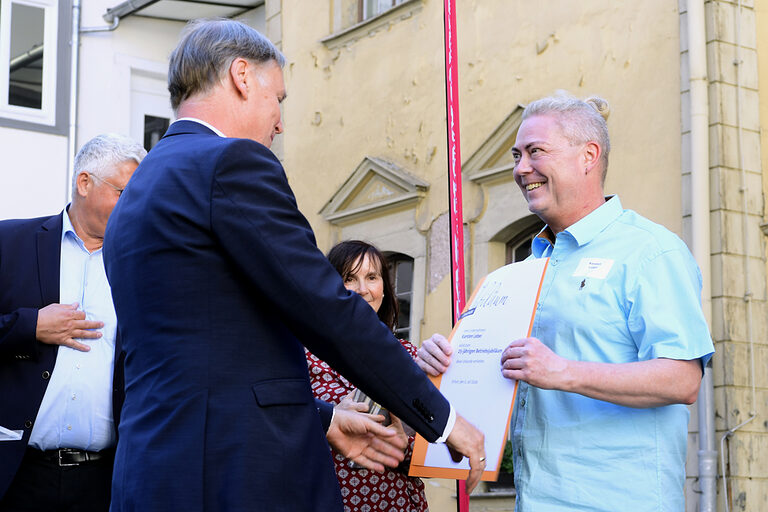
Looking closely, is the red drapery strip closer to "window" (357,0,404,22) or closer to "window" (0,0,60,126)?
"window" (357,0,404,22)

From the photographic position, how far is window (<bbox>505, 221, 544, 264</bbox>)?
9812mm

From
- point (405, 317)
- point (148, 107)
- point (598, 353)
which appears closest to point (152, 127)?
point (148, 107)

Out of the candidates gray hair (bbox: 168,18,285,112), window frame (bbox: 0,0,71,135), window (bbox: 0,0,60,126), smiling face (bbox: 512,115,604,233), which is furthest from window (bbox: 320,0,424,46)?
gray hair (bbox: 168,18,285,112)

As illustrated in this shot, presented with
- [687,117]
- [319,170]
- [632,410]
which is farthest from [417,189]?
[632,410]

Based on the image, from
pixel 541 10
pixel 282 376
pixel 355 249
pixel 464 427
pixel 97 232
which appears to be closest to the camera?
pixel 282 376

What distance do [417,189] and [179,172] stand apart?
8123 mm

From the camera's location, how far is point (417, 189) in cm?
1070

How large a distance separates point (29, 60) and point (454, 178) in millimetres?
10014

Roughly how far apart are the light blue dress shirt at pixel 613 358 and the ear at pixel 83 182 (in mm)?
1971

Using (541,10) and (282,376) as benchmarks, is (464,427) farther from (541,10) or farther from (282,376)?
(541,10)

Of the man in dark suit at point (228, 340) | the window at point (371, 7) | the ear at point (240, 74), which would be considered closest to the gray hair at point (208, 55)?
the ear at point (240, 74)

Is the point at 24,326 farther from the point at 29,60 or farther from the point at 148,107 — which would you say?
the point at 148,107

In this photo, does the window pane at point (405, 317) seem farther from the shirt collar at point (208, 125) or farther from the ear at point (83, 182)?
the shirt collar at point (208, 125)

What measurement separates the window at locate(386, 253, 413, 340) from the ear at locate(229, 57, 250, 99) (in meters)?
8.03
